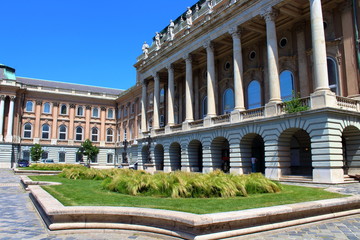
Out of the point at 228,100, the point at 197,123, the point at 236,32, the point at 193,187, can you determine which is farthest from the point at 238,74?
the point at 193,187

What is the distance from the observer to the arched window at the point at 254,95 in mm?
30431

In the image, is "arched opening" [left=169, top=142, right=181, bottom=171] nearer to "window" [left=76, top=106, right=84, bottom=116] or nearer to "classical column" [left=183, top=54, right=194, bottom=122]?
"classical column" [left=183, top=54, right=194, bottom=122]

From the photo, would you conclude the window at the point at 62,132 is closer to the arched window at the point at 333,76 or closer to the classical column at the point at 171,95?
the classical column at the point at 171,95

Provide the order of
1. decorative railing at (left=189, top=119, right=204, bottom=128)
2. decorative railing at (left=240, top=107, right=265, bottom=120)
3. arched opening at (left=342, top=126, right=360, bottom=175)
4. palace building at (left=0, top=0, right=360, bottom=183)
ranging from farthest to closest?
1. decorative railing at (left=189, top=119, right=204, bottom=128)
2. decorative railing at (left=240, top=107, right=265, bottom=120)
3. arched opening at (left=342, top=126, right=360, bottom=175)
4. palace building at (left=0, top=0, right=360, bottom=183)

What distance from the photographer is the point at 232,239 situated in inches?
264

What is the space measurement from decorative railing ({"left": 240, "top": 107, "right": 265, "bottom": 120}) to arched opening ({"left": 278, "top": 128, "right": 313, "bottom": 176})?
282cm

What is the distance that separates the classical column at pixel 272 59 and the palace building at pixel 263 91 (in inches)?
3.1

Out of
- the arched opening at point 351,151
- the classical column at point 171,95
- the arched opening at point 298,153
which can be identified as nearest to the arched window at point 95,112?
the classical column at point 171,95

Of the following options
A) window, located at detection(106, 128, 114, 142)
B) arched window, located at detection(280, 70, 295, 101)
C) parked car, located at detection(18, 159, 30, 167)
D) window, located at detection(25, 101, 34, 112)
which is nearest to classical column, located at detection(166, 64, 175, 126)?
arched window, located at detection(280, 70, 295, 101)

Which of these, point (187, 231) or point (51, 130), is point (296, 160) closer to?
point (187, 231)

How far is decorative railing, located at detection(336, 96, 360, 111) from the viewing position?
2013 cm

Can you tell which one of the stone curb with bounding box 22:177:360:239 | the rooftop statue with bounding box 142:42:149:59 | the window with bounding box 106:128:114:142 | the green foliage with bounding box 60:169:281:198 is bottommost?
the stone curb with bounding box 22:177:360:239

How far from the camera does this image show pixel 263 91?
98.2 feet

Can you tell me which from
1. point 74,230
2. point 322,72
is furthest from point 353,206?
point 322,72
